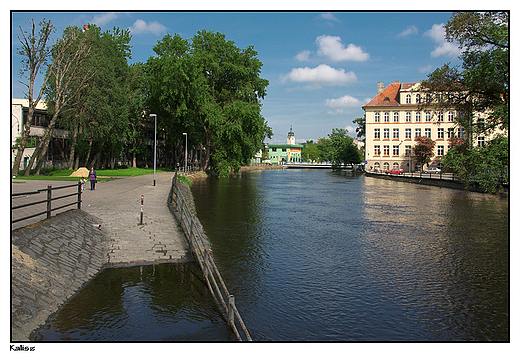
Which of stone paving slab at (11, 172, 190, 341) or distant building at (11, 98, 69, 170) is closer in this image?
stone paving slab at (11, 172, 190, 341)

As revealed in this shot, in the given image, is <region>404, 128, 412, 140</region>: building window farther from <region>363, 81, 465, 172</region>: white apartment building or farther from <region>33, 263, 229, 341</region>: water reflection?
<region>33, 263, 229, 341</region>: water reflection

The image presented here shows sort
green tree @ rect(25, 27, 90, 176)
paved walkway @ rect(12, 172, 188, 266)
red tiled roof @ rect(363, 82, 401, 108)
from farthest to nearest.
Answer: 1. red tiled roof @ rect(363, 82, 401, 108)
2. green tree @ rect(25, 27, 90, 176)
3. paved walkway @ rect(12, 172, 188, 266)

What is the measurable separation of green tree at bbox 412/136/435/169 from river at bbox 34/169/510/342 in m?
59.7

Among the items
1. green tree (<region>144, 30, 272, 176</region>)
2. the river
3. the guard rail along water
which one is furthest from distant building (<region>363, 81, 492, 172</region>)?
the guard rail along water

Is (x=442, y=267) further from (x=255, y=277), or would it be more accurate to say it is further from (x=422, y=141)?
(x=422, y=141)

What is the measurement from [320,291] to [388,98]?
259 ft

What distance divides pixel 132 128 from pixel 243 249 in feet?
181

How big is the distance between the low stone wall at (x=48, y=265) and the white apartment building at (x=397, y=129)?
245 feet

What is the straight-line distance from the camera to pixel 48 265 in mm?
10141

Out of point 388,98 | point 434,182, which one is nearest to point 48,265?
point 434,182

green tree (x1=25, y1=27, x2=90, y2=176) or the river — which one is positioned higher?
green tree (x1=25, y1=27, x2=90, y2=176)

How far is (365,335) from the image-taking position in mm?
8367

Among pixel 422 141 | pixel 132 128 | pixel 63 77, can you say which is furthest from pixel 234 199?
pixel 422 141

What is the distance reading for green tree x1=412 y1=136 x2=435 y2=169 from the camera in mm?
75875
